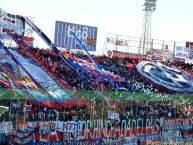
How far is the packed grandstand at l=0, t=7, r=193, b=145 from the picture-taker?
23.3m

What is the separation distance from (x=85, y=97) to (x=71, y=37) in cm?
2000

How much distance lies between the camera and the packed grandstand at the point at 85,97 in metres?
23.3

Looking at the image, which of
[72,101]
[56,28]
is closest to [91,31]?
[56,28]

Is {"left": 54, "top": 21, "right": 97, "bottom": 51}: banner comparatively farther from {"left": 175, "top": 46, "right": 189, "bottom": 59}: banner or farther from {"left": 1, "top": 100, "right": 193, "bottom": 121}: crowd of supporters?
{"left": 1, "top": 100, "right": 193, "bottom": 121}: crowd of supporters

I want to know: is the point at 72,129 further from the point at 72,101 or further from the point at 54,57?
the point at 54,57

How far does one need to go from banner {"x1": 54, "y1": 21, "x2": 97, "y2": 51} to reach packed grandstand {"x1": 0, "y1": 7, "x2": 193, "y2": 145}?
0.37ft

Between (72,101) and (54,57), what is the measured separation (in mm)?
16058

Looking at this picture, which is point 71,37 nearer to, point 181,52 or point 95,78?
point 95,78

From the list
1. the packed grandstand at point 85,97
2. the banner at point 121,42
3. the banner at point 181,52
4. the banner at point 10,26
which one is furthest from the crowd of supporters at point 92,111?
the banner at point 181,52

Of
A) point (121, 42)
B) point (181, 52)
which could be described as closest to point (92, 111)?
point (121, 42)

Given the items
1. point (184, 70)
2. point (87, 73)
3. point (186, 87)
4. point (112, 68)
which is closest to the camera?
point (87, 73)

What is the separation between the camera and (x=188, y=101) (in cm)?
3186

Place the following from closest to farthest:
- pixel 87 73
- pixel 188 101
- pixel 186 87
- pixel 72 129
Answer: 1. pixel 72 129
2. pixel 188 101
3. pixel 87 73
4. pixel 186 87

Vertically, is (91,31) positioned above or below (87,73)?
above
